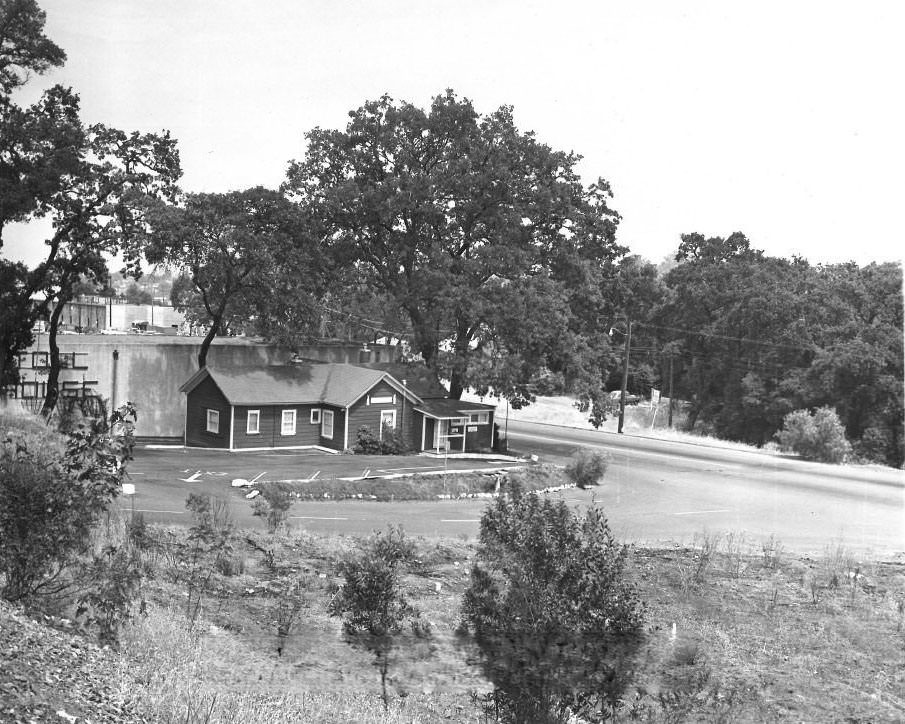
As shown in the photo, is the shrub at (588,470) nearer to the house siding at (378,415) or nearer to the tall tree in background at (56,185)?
the house siding at (378,415)

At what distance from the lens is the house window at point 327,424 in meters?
37.4

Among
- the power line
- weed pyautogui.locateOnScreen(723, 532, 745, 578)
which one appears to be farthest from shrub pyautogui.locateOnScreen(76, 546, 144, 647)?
the power line

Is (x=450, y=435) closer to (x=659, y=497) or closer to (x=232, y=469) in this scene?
(x=659, y=497)

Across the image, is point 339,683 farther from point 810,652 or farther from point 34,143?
point 34,143

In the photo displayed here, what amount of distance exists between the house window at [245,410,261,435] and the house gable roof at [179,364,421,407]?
1.44 feet

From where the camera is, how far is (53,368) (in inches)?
1315

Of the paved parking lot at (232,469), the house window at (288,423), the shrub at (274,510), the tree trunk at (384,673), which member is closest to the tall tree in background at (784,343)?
the paved parking lot at (232,469)

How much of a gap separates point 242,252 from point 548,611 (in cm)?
2808

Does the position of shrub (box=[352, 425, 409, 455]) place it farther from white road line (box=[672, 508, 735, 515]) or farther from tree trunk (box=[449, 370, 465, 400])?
white road line (box=[672, 508, 735, 515])

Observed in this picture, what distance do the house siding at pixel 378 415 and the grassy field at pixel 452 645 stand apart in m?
17.0

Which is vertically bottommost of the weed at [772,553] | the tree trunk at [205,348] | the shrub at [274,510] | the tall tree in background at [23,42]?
the weed at [772,553]

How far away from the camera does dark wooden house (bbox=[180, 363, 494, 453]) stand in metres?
35.7

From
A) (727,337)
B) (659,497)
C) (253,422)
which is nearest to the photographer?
(659,497)

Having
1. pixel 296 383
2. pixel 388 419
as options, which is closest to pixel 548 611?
pixel 388 419
